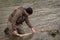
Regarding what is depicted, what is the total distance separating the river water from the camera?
10.4 metres

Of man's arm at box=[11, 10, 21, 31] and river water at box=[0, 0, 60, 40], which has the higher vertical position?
man's arm at box=[11, 10, 21, 31]

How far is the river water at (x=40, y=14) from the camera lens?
10.4 meters

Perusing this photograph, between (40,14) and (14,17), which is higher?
(14,17)

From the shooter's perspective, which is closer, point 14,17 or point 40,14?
point 14,17

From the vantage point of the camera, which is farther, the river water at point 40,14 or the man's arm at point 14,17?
the river water at point 40,14

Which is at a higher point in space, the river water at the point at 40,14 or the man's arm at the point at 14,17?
the man's arm at the point at 14,17

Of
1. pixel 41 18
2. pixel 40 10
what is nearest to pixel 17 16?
pixel 41 18

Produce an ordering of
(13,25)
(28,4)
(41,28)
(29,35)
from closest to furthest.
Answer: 1. (13,25)
2. (29,35)
3. (41,28)
4. (28,4)

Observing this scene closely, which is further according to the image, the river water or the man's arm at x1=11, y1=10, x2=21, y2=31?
the river water

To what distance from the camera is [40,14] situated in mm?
13727

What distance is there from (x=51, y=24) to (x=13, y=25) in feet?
10.1

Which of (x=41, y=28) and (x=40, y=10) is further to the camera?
(x=40, y=10)

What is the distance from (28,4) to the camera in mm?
16016

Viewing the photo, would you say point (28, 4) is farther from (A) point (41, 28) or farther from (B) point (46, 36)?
(B) point (46, 36)
